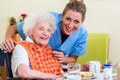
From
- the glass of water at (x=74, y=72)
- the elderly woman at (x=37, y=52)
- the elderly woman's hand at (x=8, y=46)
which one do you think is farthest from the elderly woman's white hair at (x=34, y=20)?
the glass of water at (x=74, y=72)

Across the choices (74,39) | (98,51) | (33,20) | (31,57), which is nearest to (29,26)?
(33,20)

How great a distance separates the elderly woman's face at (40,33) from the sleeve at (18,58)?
6.5 inches

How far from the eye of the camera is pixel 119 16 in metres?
3.61

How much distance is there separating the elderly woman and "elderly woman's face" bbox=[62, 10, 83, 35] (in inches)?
6.0

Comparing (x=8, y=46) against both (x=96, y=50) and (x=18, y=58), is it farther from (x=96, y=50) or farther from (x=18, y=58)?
(x=96, y=50)

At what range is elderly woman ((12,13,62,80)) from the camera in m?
1.64

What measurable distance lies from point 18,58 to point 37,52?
20 cm

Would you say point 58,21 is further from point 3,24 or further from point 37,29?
point 3,24

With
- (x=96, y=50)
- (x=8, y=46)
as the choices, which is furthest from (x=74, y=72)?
(x=96, y=50)

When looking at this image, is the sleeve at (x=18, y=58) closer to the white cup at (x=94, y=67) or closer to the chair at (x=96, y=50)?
the white cup at (x=94, y=67)

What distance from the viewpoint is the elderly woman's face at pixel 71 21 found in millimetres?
1998

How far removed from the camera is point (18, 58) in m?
1.65

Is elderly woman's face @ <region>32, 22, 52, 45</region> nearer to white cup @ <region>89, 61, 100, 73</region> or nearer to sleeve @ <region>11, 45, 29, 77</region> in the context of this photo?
sleeve @ <region>11, 45, 29, 77</region>

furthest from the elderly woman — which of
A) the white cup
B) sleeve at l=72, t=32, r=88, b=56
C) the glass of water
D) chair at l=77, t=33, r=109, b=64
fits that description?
chair at l=77, t=33, r=109, b=64
